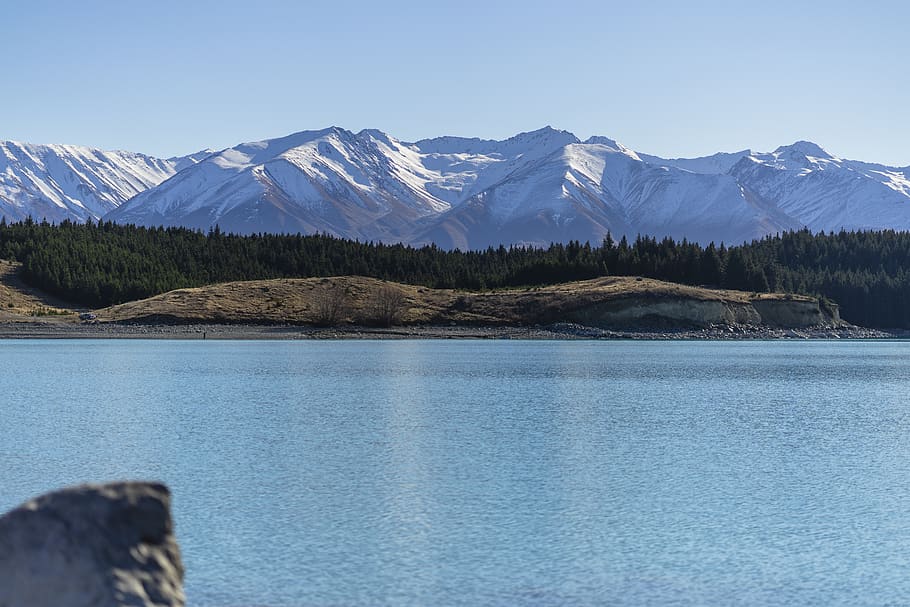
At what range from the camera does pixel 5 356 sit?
101188mm

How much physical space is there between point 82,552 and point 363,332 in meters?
146

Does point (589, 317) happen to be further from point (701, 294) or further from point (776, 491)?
point (776, 491)

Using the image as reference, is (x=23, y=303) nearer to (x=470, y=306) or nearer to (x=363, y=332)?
(x=363, y=332)

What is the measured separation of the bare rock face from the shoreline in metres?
135

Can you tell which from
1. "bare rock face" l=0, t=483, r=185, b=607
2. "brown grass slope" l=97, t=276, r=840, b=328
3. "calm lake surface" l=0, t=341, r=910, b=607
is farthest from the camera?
"brown grass slope" l=97, t=276, r=840, b=328

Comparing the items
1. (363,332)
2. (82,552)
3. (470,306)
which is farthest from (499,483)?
(470,306)

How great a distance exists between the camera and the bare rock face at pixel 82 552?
1159 centimetres

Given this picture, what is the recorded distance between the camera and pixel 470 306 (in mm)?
164625

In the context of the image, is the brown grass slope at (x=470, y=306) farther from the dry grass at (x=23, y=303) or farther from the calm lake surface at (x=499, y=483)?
the calm lake surface at (x=499, y=483)

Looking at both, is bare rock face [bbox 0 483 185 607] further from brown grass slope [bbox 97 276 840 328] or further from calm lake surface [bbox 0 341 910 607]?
brown grass slope [bbox 97 276 840 328]

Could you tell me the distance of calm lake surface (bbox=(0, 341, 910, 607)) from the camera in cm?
1928

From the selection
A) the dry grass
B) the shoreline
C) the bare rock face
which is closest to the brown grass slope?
the shoreline

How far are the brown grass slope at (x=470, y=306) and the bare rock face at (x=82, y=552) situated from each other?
148 metres

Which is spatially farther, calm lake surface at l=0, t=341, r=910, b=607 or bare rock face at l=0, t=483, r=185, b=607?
calm lake surface at l=0, t=341, r=910, b=607
